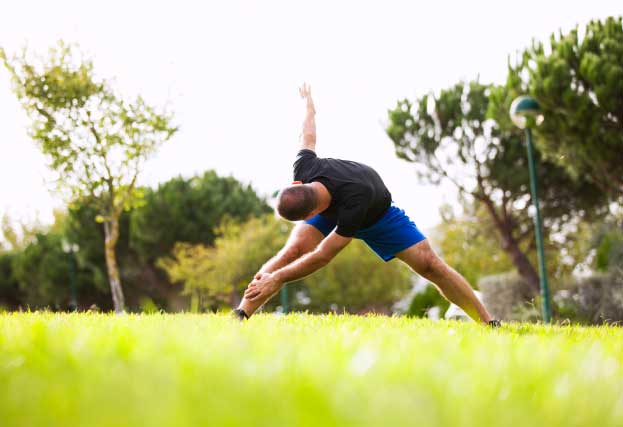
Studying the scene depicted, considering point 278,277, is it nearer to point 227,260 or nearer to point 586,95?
point 586,95

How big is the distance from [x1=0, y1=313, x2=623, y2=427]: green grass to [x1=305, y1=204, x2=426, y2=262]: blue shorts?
110 inches

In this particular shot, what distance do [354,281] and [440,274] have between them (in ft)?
101

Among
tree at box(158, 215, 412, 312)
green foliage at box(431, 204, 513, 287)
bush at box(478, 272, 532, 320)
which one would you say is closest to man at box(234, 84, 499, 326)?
bush at box(478, 272, 532, 320)

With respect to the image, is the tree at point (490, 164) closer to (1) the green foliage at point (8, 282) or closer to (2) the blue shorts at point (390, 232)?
(2) the blue shorts at point (390, 232)

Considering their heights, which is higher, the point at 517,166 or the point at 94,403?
the point at 517,166

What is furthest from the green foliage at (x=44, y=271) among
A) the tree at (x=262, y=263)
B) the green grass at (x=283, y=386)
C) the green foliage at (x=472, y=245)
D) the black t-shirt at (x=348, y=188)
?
the green grass at (x=283, y=386)

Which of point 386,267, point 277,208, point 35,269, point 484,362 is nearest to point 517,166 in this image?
point 386,267

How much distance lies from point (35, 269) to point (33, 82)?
25374 mm

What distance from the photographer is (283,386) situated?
1.57 meters

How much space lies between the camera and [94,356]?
1.95 m

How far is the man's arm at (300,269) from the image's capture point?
4.55 m

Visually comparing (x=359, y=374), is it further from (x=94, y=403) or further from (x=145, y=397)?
(x=94, y=403)

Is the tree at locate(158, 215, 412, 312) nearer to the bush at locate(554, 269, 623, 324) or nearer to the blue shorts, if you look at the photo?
the bush at locate(554, 269, 623, 324)

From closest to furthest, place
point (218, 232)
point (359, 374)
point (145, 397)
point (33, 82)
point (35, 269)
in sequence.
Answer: point (145, 397) → point (359, 374) → point (33, 82) → point (218, 232) → point (35, 269)
